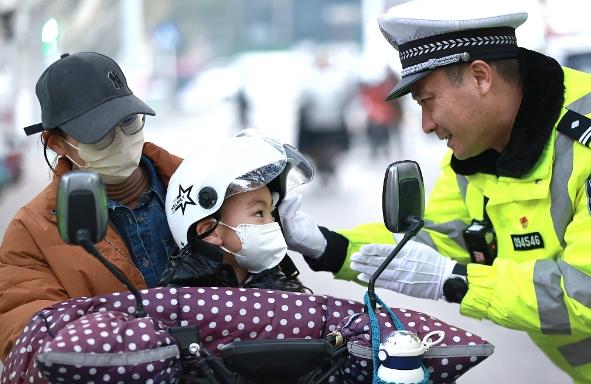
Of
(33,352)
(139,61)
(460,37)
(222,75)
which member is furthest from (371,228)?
(139,61)

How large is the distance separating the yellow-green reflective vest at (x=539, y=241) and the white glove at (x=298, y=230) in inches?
5.3

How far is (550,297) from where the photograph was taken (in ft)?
10.2

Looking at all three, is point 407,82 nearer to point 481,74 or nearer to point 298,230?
point 481,74

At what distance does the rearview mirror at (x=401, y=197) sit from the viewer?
2.75 m

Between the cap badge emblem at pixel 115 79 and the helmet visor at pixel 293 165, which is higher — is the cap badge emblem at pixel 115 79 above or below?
above

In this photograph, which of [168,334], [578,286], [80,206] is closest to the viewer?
[80,206]

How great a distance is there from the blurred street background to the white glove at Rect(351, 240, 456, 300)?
30.4 inches

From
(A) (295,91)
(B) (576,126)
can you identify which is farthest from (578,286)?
(A) (295,91)

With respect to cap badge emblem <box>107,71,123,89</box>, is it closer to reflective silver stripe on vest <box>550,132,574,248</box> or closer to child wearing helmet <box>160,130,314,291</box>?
child wearing helmet <box>160,130,314,291</box>

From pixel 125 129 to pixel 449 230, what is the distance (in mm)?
1243

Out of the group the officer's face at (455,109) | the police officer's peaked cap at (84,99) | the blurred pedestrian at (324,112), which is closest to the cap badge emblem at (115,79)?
the police officer's peaked cap at (84,99)

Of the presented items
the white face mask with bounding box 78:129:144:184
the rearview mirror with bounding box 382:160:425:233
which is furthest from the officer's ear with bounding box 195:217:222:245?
the rearview mirror with bounding box 382:160:425:233

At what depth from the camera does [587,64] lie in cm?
1487

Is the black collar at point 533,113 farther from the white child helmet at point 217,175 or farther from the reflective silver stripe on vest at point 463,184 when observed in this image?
the white child helmet at point 217,175
